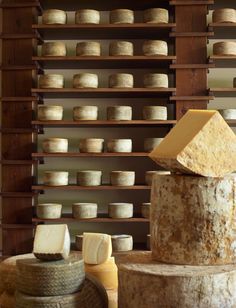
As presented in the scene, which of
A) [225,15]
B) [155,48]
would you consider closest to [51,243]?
[155,48]

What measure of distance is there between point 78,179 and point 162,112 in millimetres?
749

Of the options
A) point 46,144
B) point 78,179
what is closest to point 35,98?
point 46,144

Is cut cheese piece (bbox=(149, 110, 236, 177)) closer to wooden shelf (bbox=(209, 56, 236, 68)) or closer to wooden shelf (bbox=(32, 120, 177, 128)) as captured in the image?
wooden shelf (bbox=(32, 120, 177, 128))

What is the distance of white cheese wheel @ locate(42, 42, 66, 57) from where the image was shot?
3822mm

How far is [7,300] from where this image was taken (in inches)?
74.5

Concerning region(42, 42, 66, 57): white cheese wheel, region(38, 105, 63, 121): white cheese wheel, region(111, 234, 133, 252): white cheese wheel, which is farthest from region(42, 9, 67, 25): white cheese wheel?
region(111, 234, 133, 252): white cheese wheel

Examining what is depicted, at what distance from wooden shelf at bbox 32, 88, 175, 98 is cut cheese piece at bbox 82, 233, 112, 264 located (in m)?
1.92

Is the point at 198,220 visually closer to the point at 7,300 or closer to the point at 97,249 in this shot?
the point at 97,249

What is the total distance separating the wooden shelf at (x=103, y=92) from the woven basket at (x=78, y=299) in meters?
2.12

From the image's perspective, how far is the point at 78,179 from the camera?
12.4 feet

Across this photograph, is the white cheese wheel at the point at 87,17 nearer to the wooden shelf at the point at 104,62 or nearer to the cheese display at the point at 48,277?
the wooden shelf at the point at 104,62

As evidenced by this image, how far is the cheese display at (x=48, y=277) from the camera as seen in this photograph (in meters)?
1.67

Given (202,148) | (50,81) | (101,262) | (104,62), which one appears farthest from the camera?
(104,62)

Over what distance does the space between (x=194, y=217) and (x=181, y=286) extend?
8.8 inches
